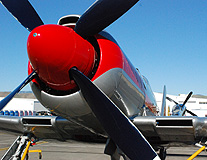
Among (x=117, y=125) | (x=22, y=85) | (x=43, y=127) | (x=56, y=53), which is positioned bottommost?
(x=43, y=127)

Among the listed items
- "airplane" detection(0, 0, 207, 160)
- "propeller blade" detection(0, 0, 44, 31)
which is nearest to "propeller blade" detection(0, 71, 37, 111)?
"airplane" detection(0, 0, 207, 160)

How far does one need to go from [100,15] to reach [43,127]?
3.31 m

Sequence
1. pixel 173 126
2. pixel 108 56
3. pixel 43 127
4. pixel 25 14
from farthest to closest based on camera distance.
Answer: pixel 43 127
pixel 173 126
pixel 25 14
pixel 108 56

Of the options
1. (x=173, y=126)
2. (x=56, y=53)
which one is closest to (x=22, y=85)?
(x=56, y=53)

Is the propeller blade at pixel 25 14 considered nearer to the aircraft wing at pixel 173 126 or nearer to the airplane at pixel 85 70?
the airplane at pixel 85 70

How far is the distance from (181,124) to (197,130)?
0.34 metres

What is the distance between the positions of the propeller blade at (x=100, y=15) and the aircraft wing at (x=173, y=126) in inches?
84.7

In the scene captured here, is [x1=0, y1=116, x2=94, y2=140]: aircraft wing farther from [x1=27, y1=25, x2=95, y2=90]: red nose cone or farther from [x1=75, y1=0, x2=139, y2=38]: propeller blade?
[x1=75, y1=0, x2=139, y2=38]: propeller blade

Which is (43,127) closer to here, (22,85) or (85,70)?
(22,85)

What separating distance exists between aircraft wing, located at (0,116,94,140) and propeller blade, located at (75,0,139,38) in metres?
2.28

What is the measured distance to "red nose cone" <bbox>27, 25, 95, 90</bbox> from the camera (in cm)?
341

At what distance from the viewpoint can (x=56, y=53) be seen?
11.4ft

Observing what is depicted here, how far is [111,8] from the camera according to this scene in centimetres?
374

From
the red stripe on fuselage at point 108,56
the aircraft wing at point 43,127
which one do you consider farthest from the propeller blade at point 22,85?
the aircraft wing at point 43,127
